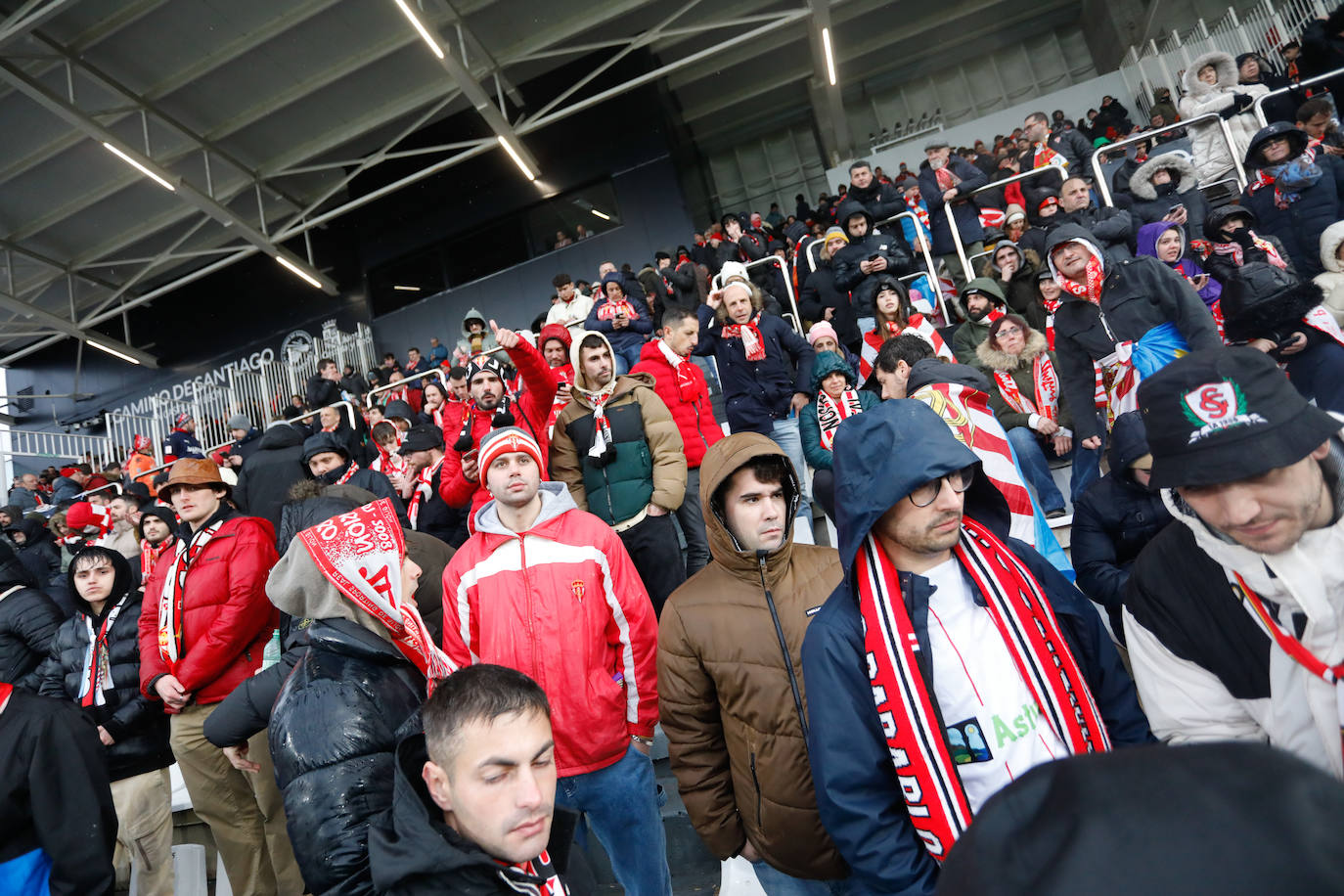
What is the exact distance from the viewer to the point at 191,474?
3871 mm

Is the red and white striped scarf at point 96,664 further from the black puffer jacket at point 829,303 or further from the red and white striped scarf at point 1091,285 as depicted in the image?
the black puffer jacket at point 829,303

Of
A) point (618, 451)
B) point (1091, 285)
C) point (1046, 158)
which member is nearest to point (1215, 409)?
point (618, 451)

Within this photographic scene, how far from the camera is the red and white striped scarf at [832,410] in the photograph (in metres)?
4.68

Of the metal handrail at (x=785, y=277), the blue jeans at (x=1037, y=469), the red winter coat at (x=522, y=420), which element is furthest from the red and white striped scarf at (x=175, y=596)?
the metal handrail at (x=785, y=277)

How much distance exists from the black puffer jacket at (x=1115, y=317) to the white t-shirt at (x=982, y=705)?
2888 mm

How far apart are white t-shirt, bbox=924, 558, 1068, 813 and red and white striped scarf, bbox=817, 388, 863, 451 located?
3.05 metres

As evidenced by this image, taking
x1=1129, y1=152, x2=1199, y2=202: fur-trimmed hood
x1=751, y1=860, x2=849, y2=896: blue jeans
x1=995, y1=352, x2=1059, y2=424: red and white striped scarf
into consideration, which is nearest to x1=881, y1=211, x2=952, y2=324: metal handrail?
x1=1129, y1=152, x2=1199, y2=202: fur-trimmed hood

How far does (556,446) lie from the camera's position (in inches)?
159

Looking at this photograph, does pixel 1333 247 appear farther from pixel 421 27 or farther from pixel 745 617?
pixel 421 27

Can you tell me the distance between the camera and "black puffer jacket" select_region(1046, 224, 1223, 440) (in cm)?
372

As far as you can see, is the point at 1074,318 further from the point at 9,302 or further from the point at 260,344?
the point at 260,344

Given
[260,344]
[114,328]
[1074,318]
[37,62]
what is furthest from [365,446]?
[114,328]

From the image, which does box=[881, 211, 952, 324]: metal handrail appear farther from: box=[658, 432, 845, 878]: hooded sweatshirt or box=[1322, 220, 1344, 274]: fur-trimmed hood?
box=[658, 432, 845, 878]: hooded sweatshirt

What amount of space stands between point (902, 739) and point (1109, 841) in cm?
108
